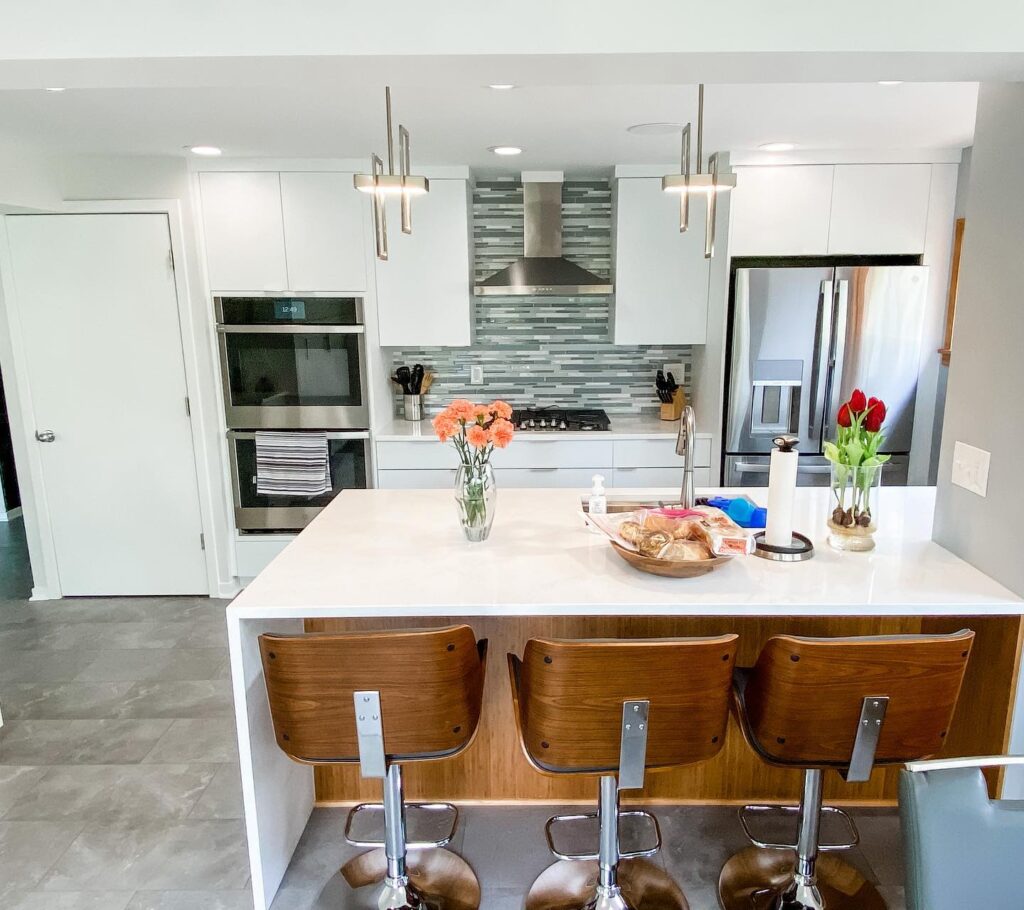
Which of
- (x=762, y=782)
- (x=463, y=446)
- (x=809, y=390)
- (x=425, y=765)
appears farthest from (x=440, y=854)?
(x=809, y=390)

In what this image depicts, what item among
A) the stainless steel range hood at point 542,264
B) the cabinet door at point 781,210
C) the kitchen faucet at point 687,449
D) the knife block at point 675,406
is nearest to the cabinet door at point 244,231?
the stainless steel range hood at point 542,264

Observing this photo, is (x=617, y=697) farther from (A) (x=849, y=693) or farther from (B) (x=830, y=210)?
(B) (x=830, y=210)

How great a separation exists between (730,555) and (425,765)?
119 cm

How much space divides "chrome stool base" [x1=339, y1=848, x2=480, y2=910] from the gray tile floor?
0.05m

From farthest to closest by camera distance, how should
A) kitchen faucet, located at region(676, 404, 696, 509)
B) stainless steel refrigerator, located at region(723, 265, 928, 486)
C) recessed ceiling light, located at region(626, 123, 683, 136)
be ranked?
stainless steel refrigerator, located at region(723, 265, 928, 486)
recessed ceiling light, located at region(626, 123, 683, 136)
kitchen faucet, located at region(676, 404, 696, 509)

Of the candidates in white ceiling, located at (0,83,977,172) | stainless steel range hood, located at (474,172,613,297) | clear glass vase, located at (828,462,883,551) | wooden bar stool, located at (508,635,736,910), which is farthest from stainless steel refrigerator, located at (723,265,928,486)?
wooden bar stool, located at (508,635,736,910)

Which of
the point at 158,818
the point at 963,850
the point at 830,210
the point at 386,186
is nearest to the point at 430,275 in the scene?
the point at 386,186

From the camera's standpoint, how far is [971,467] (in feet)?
6.54

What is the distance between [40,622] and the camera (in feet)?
12.5

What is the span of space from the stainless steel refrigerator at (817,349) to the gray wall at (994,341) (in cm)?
165

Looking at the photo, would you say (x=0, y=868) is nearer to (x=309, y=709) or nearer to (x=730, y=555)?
(x=309, y=709)

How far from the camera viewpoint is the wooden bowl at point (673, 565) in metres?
1.85

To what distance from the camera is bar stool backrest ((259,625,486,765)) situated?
1.58 m

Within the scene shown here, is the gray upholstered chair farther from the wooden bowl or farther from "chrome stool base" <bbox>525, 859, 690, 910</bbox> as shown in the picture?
"chrome stool base" <bbox>525, 859, 690, 910</bbox>
